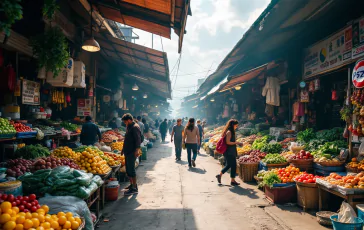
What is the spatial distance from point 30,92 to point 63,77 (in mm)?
1082

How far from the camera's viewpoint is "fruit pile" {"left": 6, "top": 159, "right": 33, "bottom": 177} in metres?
4.45

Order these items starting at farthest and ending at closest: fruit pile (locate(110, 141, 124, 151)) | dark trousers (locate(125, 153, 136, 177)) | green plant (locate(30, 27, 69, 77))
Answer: fruit pile (locate(110, 141, 124, 151)) < dark trousers (locate(125, 153, 136, 177)) < green plant (locate(30, 27, 69, 77))

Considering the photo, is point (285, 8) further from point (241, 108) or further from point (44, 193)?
point (241, 108)

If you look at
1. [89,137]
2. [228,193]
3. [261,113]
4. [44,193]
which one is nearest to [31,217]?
[44,193]

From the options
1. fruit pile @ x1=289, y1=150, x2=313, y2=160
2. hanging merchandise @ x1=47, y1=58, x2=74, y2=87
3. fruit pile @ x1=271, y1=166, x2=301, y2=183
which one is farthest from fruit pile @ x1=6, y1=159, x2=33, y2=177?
fruit pile @ x1=289, y1=150, x2=313, y2=160

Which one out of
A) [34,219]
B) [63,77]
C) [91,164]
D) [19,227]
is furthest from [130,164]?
[19,227]

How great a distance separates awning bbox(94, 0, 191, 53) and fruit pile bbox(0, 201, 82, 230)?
4.28 meters

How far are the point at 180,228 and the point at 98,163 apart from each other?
2.51m

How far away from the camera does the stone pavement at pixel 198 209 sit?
4.64 meters

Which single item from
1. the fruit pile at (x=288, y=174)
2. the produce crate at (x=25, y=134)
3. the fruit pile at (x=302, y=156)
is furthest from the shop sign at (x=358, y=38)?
the produce crate at (x=25, y=134)

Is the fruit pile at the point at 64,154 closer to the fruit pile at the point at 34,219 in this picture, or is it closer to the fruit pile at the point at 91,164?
the fruit pile at the point at 91,164

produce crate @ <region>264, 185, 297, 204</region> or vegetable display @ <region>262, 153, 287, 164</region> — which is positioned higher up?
vegetable display @ <region>262, 153, 287, 164</region>

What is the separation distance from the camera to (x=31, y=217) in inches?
115

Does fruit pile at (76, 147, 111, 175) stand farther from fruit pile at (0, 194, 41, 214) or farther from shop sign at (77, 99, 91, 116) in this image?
shop sign at (77, 99, 91, 116)
